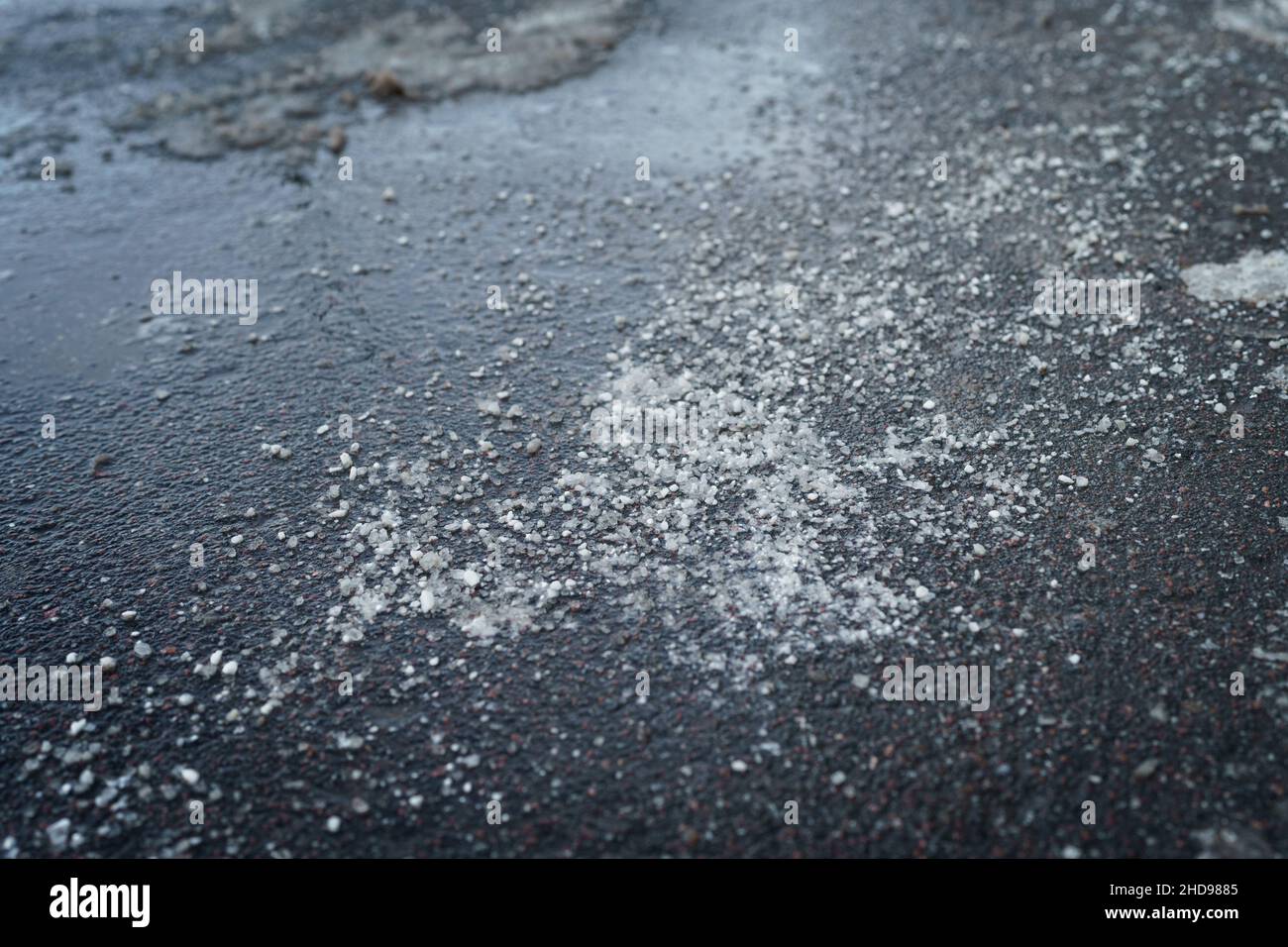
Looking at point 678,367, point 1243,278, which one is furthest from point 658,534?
point 1243,278

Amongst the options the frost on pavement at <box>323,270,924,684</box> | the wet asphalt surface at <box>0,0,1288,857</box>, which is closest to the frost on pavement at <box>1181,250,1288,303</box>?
the wet asphalt surface at <box>0,0,1288,857</box>

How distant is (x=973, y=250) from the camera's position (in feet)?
22.3

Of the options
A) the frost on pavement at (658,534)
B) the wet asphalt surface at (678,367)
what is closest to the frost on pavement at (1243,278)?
the wet asphalt surface at (678,367)

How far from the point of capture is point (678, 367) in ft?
19.8

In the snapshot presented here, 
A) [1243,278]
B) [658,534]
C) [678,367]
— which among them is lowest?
[658,534]

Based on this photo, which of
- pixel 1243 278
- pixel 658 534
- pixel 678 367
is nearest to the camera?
pixel 658 534

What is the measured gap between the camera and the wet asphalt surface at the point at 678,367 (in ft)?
13.2

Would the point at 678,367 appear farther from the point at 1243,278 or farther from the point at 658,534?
the point at 1243,278

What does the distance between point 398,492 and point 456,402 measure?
0.80m

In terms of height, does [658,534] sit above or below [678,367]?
below

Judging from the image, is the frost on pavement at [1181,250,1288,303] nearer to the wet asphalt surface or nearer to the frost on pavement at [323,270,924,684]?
the wet asphalt surface

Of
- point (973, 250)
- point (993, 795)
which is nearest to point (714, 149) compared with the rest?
point (973, 250)

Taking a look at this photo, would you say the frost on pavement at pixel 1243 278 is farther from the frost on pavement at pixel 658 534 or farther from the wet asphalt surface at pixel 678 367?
the frost on pavement at pixel 658 534

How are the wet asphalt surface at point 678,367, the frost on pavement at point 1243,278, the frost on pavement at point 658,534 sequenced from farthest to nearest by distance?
the frost on pavement at point 1243,278, the frost on pavement at point 658,534, the wet asphalt surface at point 678,367
